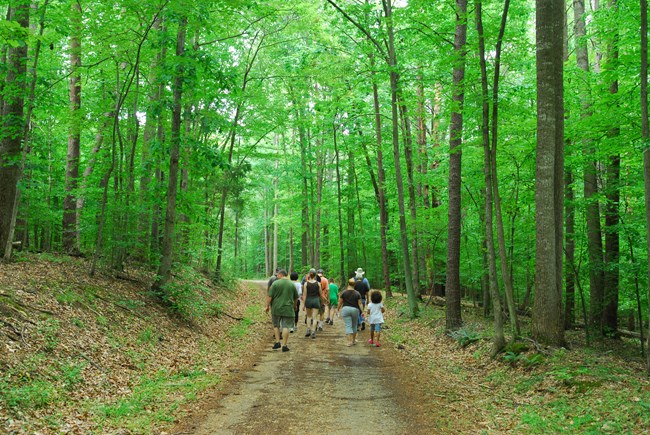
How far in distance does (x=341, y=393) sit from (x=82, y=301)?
5.81 meters

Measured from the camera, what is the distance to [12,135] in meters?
10.2

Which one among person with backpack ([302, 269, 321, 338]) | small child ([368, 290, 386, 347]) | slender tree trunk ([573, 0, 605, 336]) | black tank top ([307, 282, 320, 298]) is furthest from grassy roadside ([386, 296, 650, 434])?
black tank top ([307, 282, 320, 298])

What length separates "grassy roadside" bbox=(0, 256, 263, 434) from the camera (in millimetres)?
5590

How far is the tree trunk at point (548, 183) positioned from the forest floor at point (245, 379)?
612 millimetres

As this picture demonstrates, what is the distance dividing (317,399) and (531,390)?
338 cm

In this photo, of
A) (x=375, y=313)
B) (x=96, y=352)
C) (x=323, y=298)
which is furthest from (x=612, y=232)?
(x=96, y=352)

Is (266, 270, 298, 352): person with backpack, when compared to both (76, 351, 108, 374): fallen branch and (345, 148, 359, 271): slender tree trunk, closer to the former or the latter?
(76, 351, 108, 374): fallen branch

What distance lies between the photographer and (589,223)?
1352 cm

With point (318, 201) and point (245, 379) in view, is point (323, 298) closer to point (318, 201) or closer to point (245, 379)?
point (245, 379)

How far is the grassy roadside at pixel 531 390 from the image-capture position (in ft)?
18.3

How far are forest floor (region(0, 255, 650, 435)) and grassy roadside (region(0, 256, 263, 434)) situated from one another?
0.03m

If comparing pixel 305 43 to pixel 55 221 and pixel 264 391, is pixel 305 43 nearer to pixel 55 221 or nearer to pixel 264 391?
pixel 55 221

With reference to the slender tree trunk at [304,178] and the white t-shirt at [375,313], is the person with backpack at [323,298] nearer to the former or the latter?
the white t-shirt at [375,313]

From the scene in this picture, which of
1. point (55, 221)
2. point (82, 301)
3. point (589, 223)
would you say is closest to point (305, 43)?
point (55, 221)
